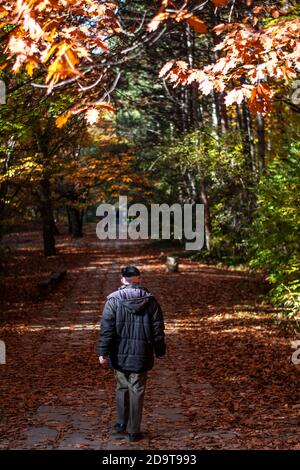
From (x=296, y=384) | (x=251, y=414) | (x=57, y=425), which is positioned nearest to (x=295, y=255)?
(x=296, y=384)

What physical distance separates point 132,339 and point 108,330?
11.2 inches

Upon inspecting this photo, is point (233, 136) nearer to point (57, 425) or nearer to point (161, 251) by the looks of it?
point (161, 251)

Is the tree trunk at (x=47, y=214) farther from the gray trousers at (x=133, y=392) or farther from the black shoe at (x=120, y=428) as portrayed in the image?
the gray trousers at (x=133, y=392)

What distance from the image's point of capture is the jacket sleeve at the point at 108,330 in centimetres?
650

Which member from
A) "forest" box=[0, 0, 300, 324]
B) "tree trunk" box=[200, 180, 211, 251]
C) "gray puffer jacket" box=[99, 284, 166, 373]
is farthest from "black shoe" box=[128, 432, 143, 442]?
"tree trunk" box=[200, 180, 211, 251]

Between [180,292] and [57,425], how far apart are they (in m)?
12.6

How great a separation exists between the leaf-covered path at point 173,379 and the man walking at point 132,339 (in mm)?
556

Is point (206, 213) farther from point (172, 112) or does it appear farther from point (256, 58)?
point (256, 58)

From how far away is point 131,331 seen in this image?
6551mm

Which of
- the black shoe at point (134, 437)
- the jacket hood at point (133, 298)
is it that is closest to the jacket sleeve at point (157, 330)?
the jacket hood at point (133, 298)

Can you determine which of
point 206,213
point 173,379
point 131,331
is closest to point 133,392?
point 131,331

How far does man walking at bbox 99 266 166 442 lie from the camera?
21.4ft

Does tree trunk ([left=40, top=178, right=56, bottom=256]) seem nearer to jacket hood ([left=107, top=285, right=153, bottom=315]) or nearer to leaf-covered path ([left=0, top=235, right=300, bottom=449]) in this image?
leaf-covered path ([left=0, top=235, right=300, bottom=449])

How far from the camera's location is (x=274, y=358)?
36.4 ft
